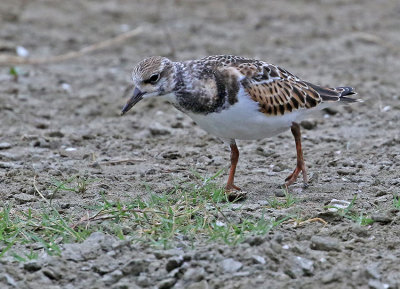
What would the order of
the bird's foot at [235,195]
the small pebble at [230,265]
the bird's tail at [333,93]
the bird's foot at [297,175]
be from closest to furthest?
the small pebble at [230,265]
the bird's foot at [235,195]
the bird's foot at [297,175]
the bird's tail at [333,93]

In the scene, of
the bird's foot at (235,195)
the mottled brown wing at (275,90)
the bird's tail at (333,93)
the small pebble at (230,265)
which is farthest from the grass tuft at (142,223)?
the bird's tail at (333,93)

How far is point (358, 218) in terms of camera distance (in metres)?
5.12

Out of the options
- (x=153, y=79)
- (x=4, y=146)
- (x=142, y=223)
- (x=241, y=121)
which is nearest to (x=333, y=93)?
(x=241, y=121)

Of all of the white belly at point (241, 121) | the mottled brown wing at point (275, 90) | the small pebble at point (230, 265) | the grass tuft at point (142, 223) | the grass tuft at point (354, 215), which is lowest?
the grass tuft at point (142, 223)

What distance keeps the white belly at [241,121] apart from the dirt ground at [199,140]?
521 mm

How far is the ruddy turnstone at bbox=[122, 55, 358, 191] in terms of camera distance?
558 cm

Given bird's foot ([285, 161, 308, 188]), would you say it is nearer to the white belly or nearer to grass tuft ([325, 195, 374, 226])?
the white belly

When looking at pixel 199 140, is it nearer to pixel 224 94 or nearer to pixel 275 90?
pixel 275 90

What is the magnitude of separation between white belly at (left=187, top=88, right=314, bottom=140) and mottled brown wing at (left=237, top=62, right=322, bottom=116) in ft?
0.23

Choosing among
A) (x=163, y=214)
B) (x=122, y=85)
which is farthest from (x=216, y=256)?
(x=122, y=85)

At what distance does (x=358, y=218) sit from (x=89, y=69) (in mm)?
5936

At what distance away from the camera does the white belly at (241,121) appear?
5.57 meters

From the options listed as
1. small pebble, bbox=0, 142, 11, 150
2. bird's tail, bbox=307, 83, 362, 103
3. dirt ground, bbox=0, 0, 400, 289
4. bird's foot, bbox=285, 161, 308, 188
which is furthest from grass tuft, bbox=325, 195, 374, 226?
small pebble, bbox=0, 142, 11, 150

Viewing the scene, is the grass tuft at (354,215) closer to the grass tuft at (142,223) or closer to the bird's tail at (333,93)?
the grass tuft at (142,223)
